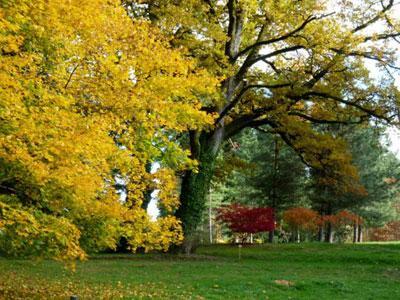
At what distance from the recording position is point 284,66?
21797mm

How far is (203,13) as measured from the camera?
17.9 meters

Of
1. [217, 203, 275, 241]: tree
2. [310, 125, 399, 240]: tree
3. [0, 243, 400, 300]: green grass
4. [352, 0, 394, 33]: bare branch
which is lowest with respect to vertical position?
[0, 243, 400, 300]: green grass

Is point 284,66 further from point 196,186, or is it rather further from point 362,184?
point 362,184

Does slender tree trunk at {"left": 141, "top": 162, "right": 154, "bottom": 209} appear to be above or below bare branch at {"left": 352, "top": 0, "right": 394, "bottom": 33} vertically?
below

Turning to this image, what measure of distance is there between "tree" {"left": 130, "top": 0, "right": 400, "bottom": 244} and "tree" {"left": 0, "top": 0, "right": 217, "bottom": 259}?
282 inches

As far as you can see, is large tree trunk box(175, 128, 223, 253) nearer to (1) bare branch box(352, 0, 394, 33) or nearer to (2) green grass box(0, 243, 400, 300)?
(2) green grass box(0, 243, 400, 300)

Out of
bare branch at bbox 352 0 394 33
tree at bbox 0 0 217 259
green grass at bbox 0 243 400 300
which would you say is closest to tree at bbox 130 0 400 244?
bare branch at bbox 352 0 394 33

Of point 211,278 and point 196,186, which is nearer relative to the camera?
point 211,278

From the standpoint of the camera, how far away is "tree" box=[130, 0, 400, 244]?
17328mm

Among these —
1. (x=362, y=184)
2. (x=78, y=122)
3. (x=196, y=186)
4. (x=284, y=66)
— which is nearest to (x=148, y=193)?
(x=196, y=186)

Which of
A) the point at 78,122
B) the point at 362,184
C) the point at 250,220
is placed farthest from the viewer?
the point at 362,184

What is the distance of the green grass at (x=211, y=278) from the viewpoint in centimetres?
1068

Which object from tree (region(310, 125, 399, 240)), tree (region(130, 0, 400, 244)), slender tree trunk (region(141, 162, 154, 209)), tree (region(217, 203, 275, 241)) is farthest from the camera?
tree (region(310, 125, 399, 240))

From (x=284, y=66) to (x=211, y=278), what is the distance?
38.8ft
